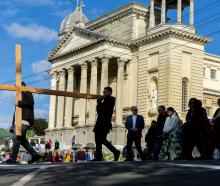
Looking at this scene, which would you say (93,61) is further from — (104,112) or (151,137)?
(104,112)

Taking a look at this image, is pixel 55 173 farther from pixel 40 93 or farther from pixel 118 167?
pixel 40 93

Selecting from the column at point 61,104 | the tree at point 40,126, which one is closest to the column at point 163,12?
the column at point 61,104

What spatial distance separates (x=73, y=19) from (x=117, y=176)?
205ft

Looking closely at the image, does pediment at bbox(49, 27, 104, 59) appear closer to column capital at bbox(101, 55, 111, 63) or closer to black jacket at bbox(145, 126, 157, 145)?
column capital at bbox(101, 55, 111, 63)

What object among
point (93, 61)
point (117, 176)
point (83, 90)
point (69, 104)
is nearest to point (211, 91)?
point (93, 61)

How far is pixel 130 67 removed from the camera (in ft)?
181

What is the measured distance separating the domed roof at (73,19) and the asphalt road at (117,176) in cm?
6020

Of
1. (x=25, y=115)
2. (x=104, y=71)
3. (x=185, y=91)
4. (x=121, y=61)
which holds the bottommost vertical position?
(x=25, y=115)

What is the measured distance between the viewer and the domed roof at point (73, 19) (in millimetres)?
69025

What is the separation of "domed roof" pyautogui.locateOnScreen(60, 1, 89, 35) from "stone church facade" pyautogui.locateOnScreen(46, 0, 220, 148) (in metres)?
5.11

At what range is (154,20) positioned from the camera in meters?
55.4

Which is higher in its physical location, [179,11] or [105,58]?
[179,11]

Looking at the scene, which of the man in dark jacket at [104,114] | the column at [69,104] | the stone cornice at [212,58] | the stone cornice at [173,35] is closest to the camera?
the man in dark jacket at [104,114]

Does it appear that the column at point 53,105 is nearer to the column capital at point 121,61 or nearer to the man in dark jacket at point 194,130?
the column capital at point 121,61
